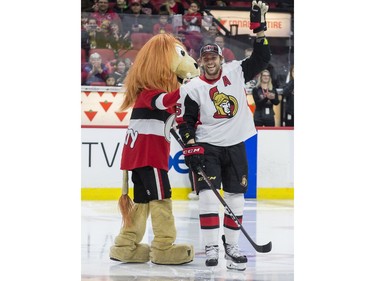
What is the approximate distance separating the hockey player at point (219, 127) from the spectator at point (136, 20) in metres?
2.11

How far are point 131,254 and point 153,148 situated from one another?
0.46 metres

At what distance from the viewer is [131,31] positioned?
5418mm

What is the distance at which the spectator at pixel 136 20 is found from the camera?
17.7 ft

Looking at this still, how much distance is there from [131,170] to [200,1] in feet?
8.41

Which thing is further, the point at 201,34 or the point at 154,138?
the point at 201,34

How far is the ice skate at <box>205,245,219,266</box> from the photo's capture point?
333 centimetres

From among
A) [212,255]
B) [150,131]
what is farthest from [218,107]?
[212,255]

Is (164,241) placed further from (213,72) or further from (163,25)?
(163,25)

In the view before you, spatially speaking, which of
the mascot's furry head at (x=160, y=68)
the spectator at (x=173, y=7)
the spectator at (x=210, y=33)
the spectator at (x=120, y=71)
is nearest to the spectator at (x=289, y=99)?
the spectator at (x=210, y=33)

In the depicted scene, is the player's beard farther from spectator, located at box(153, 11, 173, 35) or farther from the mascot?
spectator, located at box(153, 11, 173, 35)

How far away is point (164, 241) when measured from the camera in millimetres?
3449
